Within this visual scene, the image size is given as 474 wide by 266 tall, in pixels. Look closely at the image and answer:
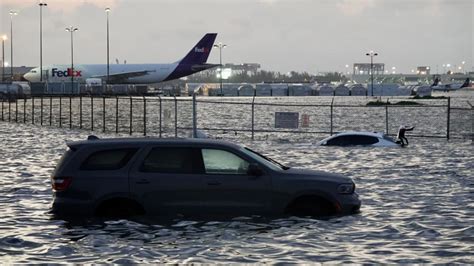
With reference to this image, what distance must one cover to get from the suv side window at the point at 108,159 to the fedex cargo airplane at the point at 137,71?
10904 cm

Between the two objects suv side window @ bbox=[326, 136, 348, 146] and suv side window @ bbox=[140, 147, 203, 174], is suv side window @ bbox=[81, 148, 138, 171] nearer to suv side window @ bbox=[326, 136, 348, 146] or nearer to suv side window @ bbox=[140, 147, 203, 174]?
suv side window @ bbox=[140, 147, 203, 174]

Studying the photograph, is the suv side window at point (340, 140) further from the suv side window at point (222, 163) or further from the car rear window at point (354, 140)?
the suv side window at point (222, 163)

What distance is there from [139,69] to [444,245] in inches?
4712

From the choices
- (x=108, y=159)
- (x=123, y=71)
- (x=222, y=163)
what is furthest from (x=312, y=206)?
(x=123, y=71)

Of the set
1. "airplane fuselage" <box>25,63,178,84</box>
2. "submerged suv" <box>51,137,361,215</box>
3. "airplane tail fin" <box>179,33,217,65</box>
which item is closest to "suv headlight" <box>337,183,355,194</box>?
"submerged suv" <box>51,137,361,215</box>

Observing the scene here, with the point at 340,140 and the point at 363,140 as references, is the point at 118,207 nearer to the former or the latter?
the point at 340,140

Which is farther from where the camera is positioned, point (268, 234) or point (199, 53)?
point (199, 53)

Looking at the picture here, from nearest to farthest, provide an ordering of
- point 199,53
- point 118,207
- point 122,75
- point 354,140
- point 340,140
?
point 118,207, point 354,140, point 340,140, point 199,53, point 122,75

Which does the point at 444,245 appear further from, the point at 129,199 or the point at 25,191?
the point at 25,191

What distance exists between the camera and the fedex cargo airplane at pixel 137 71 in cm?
12300

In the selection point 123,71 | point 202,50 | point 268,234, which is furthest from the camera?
point 123,71

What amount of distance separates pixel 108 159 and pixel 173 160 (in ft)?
3.33

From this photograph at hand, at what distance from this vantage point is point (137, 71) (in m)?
128

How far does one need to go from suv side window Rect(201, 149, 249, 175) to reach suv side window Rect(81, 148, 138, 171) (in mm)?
1152
